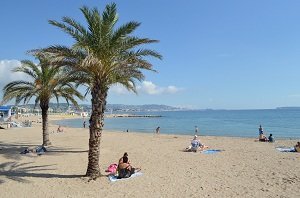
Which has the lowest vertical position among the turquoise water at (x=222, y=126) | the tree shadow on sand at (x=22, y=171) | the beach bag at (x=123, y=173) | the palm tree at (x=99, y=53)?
the turquoise water at (x=222, y=126)

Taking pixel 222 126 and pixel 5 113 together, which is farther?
pixel 222 126

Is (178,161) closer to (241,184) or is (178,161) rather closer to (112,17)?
(241,184)

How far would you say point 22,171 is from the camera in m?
14.3

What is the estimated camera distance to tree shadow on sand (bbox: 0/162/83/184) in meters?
13.1

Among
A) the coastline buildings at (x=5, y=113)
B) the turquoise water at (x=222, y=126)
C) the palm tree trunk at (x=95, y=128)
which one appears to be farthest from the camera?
the coastline buildings at (x=5, y=113)

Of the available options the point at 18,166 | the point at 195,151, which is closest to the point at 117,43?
the point at 18,166

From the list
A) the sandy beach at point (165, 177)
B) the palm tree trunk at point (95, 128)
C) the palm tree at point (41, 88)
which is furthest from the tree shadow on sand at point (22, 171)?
the palm tree at point (41, 88)

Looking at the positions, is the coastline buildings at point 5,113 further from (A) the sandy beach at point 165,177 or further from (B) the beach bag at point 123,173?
(B) the beach bag at point 123,173

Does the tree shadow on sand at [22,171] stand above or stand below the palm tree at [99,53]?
below

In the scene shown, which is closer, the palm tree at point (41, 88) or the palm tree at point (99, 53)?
the palm tree at point (99, 53)

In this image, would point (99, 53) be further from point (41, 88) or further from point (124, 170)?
point (41, 88)

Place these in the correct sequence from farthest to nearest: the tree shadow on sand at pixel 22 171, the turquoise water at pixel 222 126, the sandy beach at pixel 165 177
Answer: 1. the turquoise water at pixel 222 126
2. the tree shadow on sand at pixel 22 171
3. the sandy beach at pixel 165 177

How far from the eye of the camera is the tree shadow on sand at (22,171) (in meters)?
13.1

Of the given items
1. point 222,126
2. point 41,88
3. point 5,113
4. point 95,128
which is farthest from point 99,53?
point 222,126
